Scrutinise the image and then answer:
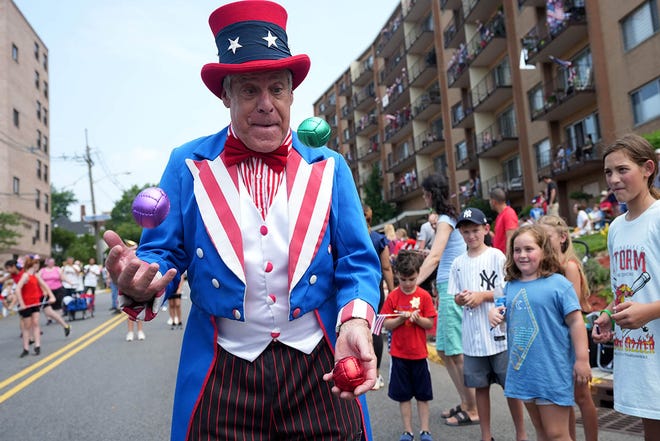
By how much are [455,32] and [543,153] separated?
11.4 meters

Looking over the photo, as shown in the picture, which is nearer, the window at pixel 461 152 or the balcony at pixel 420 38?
the window at pixel 461 152

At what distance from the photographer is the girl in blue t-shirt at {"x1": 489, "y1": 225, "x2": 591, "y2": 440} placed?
11.9 feet

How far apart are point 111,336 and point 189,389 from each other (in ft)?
38.0

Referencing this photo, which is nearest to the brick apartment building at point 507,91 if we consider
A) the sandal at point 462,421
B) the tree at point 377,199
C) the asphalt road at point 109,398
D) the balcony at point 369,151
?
the balcony at point 369,151

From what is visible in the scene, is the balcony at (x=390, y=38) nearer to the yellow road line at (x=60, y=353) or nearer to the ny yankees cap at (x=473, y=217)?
the yellow road line at (x=60, y=353)

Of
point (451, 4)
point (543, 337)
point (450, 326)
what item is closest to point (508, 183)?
point (451, 4)

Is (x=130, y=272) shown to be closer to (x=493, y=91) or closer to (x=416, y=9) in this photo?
(x=493, y=91)

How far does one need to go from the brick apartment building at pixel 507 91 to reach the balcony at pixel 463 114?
0.09 meters

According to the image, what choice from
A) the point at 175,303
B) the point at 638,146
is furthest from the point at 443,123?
the point at 638,146

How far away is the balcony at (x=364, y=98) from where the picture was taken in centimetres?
5412

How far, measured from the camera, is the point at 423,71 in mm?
40656

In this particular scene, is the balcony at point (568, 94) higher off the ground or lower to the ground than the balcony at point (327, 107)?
lower

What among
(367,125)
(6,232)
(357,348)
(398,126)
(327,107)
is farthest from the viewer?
(327,107)

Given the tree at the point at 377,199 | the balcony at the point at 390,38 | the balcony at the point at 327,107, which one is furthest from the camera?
the balcony at the point at 327,107
